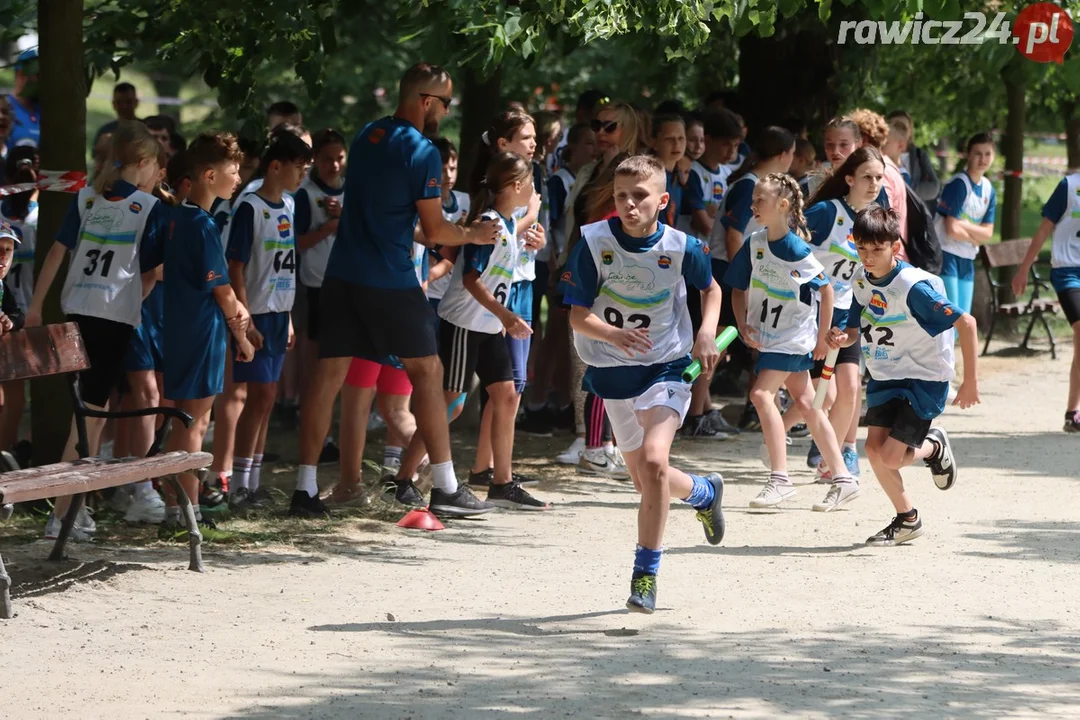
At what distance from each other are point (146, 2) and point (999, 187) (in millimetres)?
23148

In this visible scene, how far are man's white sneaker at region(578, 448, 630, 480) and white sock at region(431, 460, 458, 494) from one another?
1.62 m

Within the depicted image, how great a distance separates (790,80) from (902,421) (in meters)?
6.19

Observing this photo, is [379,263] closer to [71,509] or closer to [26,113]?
→ [71,509]

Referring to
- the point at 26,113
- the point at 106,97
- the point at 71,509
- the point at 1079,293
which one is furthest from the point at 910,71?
the point at 106,97

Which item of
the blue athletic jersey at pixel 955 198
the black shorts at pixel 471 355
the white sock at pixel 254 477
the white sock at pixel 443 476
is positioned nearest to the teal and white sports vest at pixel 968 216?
the blue athletic jersey at pixel 955 198

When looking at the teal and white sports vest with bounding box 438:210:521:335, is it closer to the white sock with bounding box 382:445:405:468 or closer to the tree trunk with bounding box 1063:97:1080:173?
the white sock with bounding box 382:445:405:468

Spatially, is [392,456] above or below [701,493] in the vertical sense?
below

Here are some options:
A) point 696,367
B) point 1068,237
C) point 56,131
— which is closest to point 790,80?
point 1068,237

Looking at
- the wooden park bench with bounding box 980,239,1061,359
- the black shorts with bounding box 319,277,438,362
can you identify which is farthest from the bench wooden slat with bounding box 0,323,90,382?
the wooden park bench with bounding box 980,239,1061,359

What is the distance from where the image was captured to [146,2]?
388 inches

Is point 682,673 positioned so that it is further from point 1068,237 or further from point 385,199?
point 1068,237

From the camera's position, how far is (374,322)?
784 centimetres

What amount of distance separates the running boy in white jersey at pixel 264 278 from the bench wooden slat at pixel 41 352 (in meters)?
1.25

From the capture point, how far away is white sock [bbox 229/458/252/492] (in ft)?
28.2
